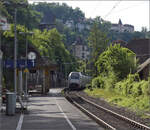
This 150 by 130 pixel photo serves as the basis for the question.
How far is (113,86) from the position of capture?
45.1 m

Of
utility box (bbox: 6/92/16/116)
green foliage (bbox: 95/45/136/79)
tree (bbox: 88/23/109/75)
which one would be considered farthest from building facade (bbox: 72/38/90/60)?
utility box (bbox: 6/92/16/116)

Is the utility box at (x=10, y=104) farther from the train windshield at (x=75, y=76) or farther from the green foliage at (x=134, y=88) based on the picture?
the train windshield at (x=75, y=76)

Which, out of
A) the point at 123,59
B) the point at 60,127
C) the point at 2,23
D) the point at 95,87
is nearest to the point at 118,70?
the point at 123,59

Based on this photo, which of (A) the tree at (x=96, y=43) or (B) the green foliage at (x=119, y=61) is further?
(A) the tree at (x=96, y=43)

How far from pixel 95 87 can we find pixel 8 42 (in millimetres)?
13816

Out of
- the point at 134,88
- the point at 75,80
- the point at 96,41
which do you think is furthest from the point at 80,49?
the point at 134,88

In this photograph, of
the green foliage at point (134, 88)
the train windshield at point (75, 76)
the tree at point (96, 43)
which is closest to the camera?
the green foliage at point (134, 88)

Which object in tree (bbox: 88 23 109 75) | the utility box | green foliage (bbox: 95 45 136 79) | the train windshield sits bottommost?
the utility box

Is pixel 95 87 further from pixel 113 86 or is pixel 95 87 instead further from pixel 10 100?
pixel 10 100

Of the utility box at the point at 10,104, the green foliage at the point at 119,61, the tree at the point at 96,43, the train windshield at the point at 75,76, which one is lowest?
the utility box at the point at 10,104

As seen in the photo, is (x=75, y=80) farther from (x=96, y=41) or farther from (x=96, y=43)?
(x=96, y=41)

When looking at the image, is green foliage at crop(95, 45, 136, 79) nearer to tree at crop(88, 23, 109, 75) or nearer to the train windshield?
the train windshield

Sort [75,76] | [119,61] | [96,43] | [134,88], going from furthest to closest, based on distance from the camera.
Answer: [96,43] → [75,76] → [119,61] → [134,88]

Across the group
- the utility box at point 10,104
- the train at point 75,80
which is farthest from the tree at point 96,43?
the utility box at point 10,104
